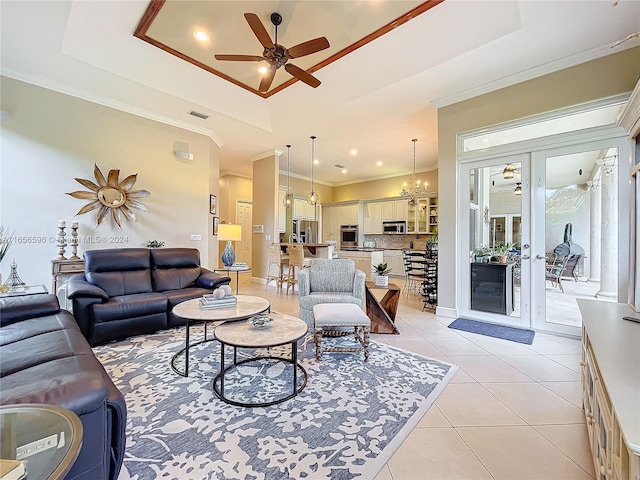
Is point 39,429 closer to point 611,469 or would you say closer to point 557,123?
point 611,469

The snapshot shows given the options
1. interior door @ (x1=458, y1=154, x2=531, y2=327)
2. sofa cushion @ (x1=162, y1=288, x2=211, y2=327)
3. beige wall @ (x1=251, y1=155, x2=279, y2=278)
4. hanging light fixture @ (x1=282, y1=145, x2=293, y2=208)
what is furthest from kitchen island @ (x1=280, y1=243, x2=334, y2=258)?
interior door @ (x1=458, y1=154, x2=531, y2=327)

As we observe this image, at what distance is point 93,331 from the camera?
9.22 ft

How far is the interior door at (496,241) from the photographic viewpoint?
3.53 meters

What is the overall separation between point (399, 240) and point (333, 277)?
5.69m

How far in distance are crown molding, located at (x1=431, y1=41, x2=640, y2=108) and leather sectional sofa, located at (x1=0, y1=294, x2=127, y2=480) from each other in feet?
15.5

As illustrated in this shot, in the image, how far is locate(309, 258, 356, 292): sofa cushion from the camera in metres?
3.48

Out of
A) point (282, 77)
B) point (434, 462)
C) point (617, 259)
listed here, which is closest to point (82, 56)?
point (282, 77)

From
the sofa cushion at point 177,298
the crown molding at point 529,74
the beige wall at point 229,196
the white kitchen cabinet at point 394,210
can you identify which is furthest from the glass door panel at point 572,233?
the beige wall at point 229,196

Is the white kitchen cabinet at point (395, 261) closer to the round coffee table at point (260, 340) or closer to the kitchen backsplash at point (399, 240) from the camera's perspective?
the kitchen backsplash at point (399, 240)

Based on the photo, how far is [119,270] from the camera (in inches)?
140

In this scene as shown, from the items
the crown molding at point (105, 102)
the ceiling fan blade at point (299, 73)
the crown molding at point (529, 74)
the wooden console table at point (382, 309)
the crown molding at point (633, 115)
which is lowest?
the wooden console table at point (382, 309)

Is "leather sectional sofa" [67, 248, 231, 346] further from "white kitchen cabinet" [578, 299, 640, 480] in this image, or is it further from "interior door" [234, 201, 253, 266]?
"interior door" [234, 201, 253, 266]

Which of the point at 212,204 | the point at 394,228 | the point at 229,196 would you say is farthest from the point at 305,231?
the point at 212,204

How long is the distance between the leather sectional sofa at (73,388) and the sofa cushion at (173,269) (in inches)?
75.0
